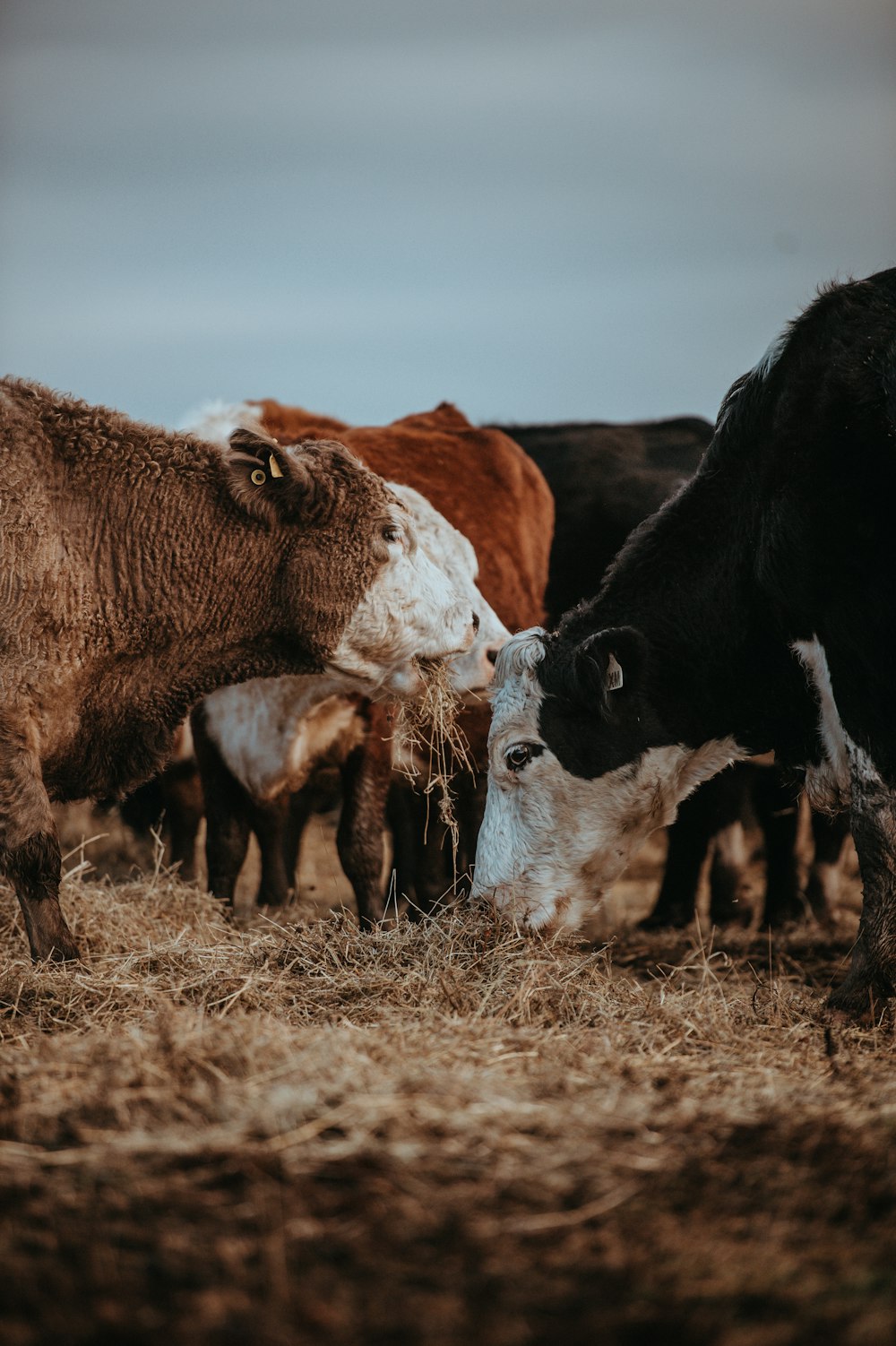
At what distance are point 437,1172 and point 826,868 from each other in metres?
5.51

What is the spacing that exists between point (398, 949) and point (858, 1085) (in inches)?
64.9

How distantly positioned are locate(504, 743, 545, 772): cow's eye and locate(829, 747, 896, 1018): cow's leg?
113 cm

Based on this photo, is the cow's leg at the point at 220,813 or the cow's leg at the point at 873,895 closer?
the cow's leg at the point at 873,895

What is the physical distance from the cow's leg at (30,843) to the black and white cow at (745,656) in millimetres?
1506

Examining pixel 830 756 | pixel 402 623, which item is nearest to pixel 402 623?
pixel 402 623

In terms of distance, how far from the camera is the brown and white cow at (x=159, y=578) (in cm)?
407

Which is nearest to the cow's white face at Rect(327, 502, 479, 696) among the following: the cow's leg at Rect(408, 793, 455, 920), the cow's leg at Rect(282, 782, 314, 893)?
the cow's leg at Rect(408, 793, 455, 920)

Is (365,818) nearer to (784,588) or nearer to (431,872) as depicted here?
(431,872)

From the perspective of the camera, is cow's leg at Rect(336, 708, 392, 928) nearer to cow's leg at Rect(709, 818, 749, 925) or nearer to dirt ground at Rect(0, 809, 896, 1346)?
dirt ground at Rect(0, 809, 896, 1346)

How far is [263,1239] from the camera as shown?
6.08 feet

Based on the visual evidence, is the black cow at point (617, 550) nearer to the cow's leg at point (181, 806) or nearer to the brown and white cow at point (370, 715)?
the brown and white cow at point (370, 715)

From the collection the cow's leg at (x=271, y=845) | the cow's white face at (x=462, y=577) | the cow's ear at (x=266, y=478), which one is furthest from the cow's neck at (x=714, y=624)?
the cow's leg at (x=271, y=845)

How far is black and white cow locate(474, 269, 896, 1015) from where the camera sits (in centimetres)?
400

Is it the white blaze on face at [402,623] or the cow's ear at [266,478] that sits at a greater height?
the cow's ear at [266,478]
